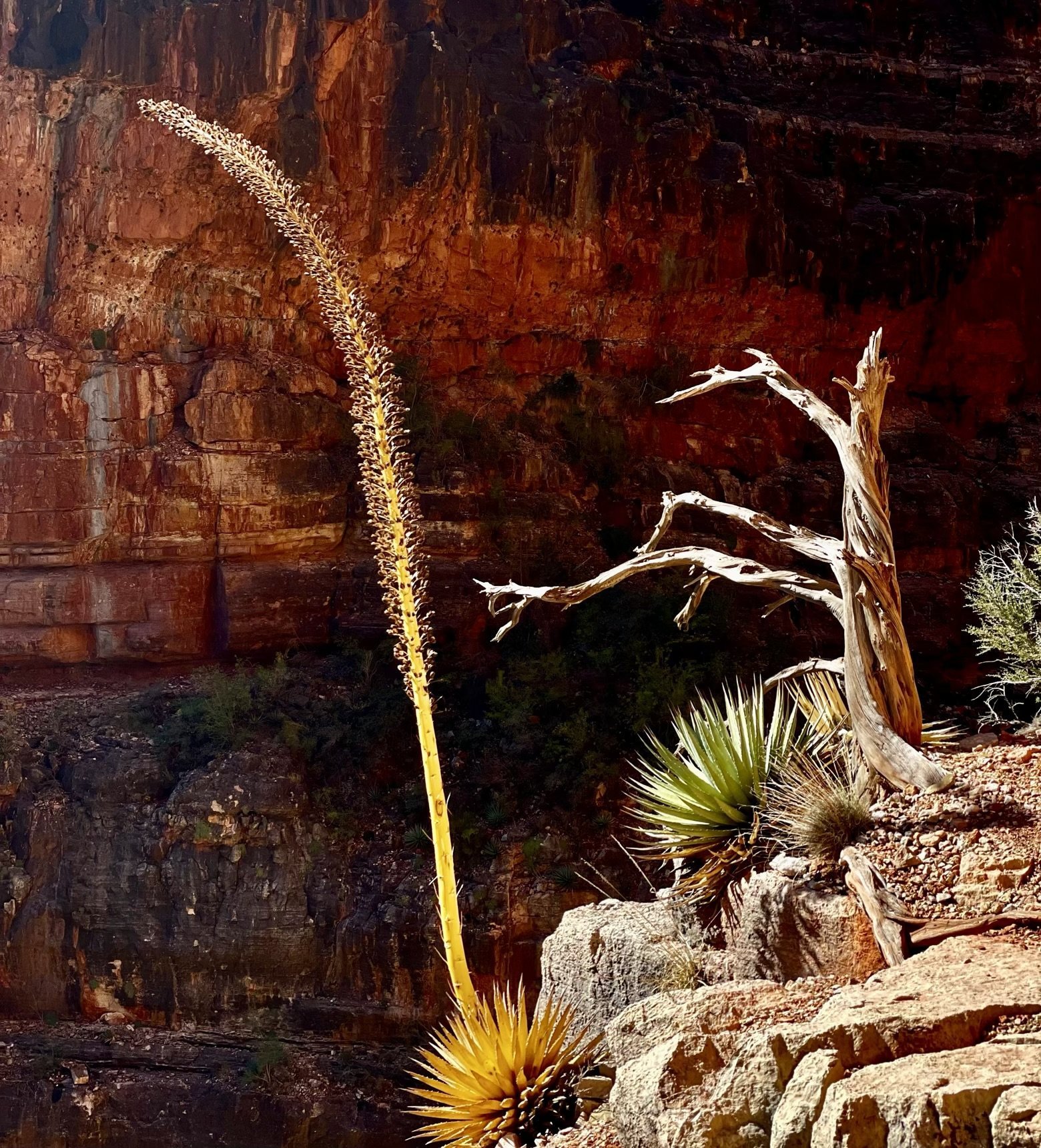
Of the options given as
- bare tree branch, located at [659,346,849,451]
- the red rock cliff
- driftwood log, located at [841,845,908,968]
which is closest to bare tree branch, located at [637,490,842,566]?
bare tree branch, located at [659,346,849,451]

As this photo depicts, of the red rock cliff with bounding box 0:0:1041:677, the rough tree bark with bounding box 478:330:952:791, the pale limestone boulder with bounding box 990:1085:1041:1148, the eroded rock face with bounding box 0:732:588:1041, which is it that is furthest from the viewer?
the red rock cliff with bounding box 0:0:1041:677

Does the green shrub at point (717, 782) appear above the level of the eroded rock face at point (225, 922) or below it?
above

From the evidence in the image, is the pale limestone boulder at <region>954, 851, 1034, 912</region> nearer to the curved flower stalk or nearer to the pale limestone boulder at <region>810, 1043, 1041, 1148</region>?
the pale limestone boulder at <region>810, 1043, 1041, 1148</region>

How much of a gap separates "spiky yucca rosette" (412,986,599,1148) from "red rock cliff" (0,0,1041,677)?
527 inches

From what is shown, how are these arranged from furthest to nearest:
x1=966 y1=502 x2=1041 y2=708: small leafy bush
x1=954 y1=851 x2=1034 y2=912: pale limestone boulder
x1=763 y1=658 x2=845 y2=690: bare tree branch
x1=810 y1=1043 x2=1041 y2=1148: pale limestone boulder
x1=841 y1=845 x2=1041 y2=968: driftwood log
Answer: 1. x1=966 y1=502 x2=1041 y2=708: small leafy bush
2. x1=763 y1=658 x2=845 y2=690: bare tree branch
3. x1=954 y1=851 x2=1034 y2=912: pale limestone boulder
4. x1=841 y1=845 x2=1041 y2=968: driftwood log
5. x1=810 y1=1043 x2=1041 y2=1148: pale limestone boulder

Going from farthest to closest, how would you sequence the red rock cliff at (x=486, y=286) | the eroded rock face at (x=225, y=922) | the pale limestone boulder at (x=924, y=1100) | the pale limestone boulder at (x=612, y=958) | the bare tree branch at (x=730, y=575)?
the red rock cliff at (x=486, y=286), the eroded rock face at (x=225, y=922), the bare tree branch at (x=730, y=575), the pale limestone boulder at (x=612, y=958), the pale limestone boulder at (x=924, y=1100)

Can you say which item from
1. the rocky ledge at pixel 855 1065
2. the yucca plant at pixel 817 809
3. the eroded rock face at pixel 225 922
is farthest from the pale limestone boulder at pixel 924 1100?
the eroded rock face at pixel 225 922

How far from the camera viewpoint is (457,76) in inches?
734

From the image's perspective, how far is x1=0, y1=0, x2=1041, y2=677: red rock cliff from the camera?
1794cm

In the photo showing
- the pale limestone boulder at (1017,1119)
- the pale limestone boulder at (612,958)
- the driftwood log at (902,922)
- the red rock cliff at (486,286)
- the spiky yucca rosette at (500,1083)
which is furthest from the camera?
the red rock cliff at (486,286)

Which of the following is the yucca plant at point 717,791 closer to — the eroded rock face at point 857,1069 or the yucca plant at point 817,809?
the yucca plant at point 817,809

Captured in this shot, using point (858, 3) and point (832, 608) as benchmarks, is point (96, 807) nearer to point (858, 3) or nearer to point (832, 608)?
point (832, 608)

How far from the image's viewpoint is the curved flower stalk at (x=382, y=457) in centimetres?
475

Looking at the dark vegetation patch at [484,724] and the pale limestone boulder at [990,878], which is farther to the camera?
the dark vegetation patch at [484,724]
